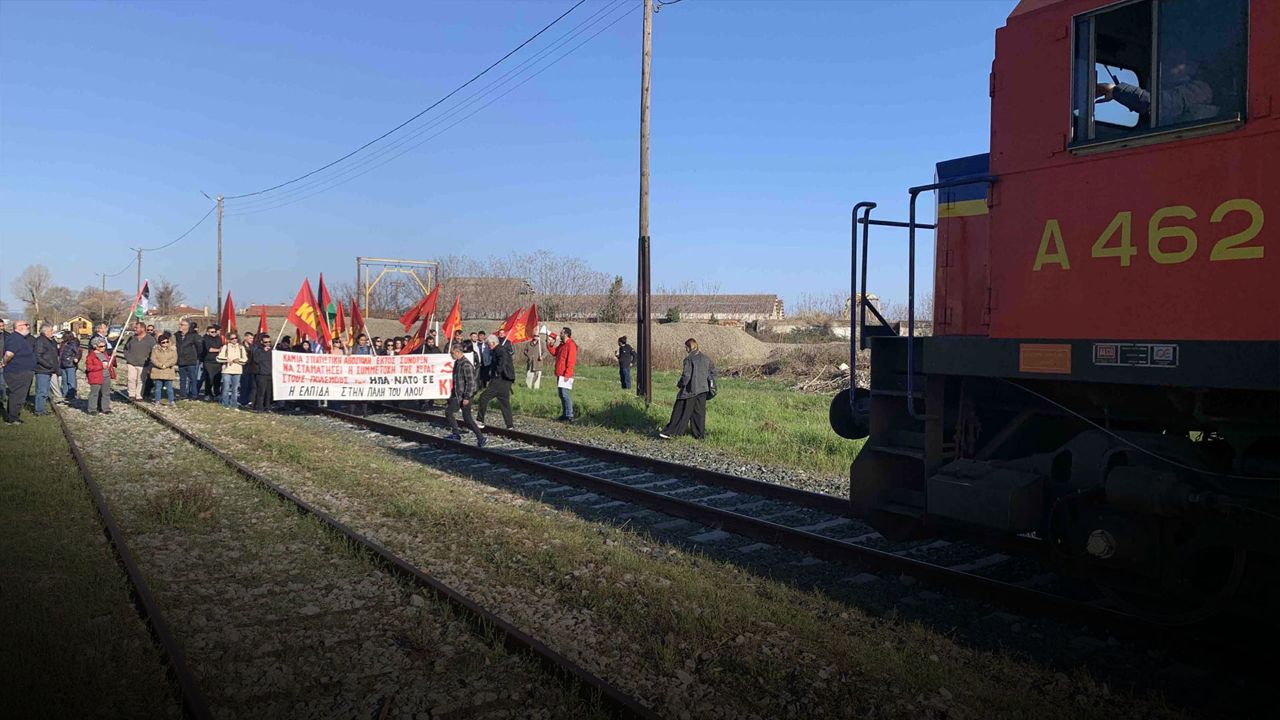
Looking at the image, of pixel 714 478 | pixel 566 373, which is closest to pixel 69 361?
pixel 566 373

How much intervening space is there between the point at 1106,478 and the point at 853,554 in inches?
105

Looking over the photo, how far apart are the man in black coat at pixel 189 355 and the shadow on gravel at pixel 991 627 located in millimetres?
16252

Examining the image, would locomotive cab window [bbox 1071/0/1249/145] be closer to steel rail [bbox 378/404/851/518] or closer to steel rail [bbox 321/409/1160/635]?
steel rail [bbox 321/409/1160/635]

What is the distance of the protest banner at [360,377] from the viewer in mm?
19141

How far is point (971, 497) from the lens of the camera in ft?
18.4

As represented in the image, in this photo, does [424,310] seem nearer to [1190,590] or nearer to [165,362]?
[165,362]

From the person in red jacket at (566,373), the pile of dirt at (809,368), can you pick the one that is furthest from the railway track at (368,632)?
the pile of dirt at (809,368)

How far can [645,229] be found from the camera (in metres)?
19.2

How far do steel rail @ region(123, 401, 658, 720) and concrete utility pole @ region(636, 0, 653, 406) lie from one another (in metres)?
10.6

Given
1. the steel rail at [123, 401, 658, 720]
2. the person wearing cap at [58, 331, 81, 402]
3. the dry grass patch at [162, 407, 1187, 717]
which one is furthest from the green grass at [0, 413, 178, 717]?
the person wearing cap at [58, 331, 81, 402]

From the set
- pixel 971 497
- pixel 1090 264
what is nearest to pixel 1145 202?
pixel 1090 264

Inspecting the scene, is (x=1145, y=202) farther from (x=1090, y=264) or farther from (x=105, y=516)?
(x=105, y=516)

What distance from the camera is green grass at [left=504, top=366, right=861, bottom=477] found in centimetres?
1336

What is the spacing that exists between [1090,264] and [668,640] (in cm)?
338
